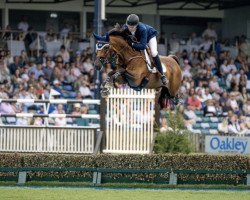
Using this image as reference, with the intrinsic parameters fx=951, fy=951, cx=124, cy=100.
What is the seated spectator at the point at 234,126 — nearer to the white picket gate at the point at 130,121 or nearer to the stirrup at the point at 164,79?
the white picket gate at the point at 130,121

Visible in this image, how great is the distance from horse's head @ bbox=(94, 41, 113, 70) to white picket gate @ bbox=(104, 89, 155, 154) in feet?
27.2

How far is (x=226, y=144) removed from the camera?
26.0m

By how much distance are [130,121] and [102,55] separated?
352 inches

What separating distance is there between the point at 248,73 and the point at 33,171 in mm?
13727

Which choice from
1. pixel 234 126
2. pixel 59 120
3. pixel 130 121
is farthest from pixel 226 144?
pixel 59 120

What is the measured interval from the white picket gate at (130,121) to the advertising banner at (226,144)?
144 inches

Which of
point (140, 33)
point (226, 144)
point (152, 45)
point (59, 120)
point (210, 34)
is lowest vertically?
point (226, 144)

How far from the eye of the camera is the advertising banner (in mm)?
25766

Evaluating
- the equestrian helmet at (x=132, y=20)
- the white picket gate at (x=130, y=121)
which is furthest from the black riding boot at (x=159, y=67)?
the white picket gate at (x=130, y=121)

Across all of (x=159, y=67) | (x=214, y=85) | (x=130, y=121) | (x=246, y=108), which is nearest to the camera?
(x=159, y=67)

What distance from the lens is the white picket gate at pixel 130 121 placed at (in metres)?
21.8

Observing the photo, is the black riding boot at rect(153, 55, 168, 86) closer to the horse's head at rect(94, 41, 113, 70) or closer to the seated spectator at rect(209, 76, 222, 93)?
the horse's head at rect(94, 41, 113, 70)

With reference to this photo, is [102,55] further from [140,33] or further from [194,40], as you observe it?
[194,40]

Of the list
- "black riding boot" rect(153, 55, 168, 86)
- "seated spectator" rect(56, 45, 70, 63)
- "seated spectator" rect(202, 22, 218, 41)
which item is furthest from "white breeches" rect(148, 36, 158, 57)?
"seated spectator" rect(202, 22, 218, 41)
